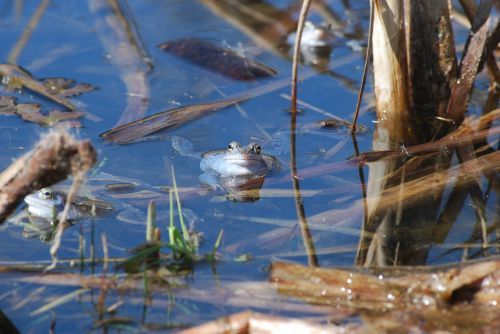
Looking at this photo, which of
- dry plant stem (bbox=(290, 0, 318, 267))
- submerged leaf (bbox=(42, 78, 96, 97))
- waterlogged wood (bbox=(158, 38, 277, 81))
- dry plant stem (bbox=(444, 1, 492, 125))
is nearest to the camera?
dry plant stem (bbox=(290, 0, 318, 267))

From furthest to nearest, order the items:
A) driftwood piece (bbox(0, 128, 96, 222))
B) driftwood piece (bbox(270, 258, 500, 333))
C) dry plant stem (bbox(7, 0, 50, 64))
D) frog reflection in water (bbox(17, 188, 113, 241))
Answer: dry plant stem (bbox(7, 0, 50, 64))
frog reflection in water (bbox(17, 188, 113, 241))
driftwood piece (bbox(270, 258, 500, 333))
driftwood piece (bbox(0, 128, 96, 222))

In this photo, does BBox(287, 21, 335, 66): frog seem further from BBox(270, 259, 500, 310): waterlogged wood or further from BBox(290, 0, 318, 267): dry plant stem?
BBox(270, 259, 500, 310): waterlogged wood

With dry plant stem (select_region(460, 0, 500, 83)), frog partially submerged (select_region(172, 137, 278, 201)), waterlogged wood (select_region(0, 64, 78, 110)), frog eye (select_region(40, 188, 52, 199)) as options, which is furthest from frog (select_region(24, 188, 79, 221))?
dry plant stem (select_region(460, 0, 500, 83))

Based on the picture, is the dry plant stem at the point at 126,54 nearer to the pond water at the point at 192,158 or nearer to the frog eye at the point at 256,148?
the pond water at the point at 192,158

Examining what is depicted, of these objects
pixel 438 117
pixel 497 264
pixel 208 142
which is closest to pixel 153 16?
pixel 208 142

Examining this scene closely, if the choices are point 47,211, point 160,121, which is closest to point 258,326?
point 47,211

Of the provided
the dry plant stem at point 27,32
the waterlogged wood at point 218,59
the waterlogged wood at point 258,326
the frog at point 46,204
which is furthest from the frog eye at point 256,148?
the dry plant stem at point 27,32

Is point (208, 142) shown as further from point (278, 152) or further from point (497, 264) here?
point (497, 264)

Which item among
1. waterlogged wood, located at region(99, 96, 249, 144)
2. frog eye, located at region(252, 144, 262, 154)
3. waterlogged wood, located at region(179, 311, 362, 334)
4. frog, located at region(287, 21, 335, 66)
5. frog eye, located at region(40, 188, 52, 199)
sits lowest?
waterlogged wood, located at region(179, 311, 362, 334)
